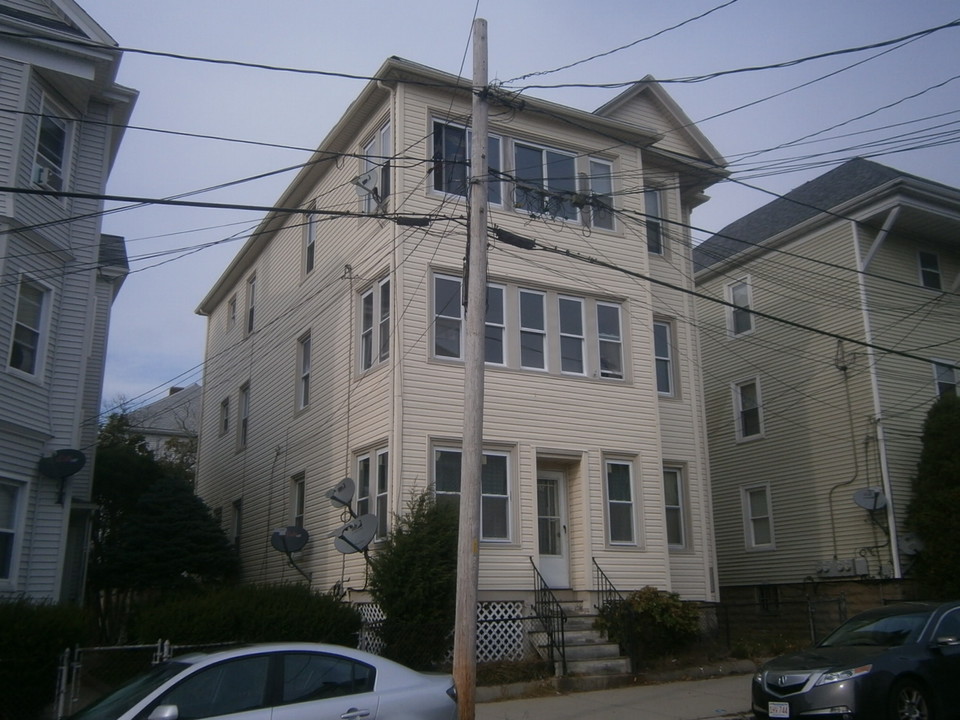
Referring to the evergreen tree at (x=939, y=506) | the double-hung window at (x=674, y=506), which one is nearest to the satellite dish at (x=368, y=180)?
the double-hung window at (x=674, y=506)

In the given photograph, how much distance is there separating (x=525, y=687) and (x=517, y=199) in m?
9.31

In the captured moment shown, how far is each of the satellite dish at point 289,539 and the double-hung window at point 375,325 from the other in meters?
3.30

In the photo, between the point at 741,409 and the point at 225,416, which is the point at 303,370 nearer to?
the point at 225,416

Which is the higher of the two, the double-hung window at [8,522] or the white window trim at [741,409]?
the white window trim at [741,409]

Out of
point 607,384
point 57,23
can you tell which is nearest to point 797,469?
point 607,384

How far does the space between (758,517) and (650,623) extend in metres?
10.1

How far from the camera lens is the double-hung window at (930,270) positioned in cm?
2384

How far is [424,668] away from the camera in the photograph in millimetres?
13672

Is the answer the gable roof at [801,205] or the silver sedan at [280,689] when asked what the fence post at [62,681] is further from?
the gable roof at [801,205]

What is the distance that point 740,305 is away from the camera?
26047 mm

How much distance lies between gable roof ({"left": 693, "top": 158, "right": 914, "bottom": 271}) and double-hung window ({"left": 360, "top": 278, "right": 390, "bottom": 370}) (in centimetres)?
945

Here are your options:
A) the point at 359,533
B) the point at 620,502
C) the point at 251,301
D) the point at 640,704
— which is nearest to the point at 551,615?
the point at 640,704

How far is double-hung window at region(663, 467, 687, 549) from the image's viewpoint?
62.5 ft

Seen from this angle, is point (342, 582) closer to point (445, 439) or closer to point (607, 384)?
point (445, 439)
